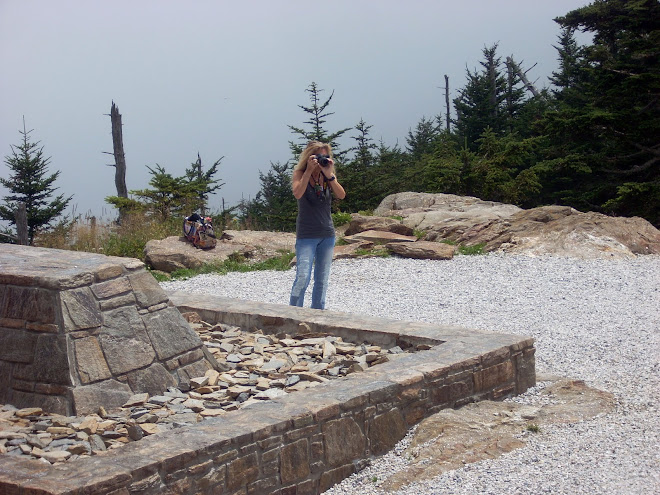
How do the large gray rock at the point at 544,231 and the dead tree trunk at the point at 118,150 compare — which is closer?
the large gray rock at the point at 544,231

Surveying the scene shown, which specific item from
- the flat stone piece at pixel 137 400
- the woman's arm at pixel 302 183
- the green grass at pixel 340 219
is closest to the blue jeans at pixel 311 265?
the woman's arm at pixel 302 183

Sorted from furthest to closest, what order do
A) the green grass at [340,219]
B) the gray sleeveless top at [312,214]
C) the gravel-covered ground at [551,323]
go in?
the green grass at [340,219] → the gray sleeveless top at [312,214] → the gravel-covered ground at [551,323]

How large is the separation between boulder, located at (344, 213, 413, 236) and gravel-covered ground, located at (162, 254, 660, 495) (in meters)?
1.50

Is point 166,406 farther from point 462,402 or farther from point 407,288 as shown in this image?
point 407,288

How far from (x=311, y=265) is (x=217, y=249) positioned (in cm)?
584

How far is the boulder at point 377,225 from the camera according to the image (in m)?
12.8

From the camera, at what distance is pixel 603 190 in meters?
18.2

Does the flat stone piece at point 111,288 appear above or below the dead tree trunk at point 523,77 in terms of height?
below

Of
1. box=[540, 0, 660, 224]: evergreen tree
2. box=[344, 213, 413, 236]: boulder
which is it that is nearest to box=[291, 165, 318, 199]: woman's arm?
box=[344, 213, 413, 236]: boulder

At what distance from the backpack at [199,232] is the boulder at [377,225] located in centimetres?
247

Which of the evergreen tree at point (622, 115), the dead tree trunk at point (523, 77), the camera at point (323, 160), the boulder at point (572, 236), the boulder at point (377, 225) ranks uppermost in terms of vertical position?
the dead tree trunk at point (523, 77)

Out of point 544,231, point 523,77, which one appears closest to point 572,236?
point 544,231

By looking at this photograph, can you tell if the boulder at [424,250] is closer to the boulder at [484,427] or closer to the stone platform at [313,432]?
the stone platform at [313,432]

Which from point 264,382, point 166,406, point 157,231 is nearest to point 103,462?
point 166,406
